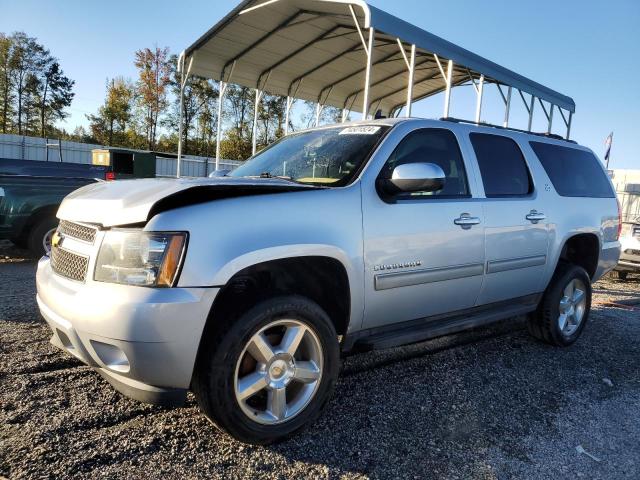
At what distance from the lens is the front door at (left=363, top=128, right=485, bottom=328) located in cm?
290

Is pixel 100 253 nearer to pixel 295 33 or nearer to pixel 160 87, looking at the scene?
pixel 295 33

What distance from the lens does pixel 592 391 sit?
357 centimetres

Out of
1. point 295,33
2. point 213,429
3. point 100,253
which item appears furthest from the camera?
point 295,33

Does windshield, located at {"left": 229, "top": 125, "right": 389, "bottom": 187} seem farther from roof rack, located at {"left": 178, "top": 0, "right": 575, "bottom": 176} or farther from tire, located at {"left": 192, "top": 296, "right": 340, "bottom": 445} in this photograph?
roof rack, located at {"left": 178, "top": 0, "right": 575, "bottom": 176}

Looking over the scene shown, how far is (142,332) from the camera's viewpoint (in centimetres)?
213

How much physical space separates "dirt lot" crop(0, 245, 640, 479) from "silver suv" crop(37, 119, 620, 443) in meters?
0.29

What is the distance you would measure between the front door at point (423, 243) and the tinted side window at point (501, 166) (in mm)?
260

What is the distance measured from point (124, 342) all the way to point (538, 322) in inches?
149

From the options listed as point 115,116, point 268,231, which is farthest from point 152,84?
point 268,231

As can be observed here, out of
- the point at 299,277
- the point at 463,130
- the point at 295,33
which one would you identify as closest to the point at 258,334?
the point at 299,277

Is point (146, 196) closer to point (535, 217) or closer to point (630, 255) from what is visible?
point (535, 217)

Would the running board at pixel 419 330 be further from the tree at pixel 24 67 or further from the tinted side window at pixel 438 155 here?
the tree at pixel 24 67

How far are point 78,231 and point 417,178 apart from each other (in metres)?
1.97

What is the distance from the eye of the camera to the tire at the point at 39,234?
6855 millimetres
